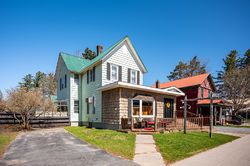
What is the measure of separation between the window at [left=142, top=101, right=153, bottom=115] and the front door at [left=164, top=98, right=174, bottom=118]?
2547mm

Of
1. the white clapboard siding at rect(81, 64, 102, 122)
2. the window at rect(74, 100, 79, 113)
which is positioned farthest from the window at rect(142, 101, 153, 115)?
the window at rect(74, 100, 79, 113)

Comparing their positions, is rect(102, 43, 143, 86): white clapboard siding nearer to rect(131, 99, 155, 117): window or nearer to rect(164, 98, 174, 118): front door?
rect(131, 99, 155, 117): window

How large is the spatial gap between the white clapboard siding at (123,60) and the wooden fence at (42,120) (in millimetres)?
6833

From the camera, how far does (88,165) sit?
205 inches

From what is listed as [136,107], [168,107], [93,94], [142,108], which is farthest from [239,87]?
[93,94]

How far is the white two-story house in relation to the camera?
1392 cm

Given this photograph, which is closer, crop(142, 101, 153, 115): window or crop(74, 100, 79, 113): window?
crop(142, 101, 153, 115): window

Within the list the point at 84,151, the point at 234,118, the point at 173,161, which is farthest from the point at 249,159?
the point at 234,118

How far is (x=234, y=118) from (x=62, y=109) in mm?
29826

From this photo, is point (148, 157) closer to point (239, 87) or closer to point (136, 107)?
point (136, 107)

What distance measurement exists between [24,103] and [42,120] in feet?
11.7

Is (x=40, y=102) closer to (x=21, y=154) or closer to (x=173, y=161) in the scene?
(x=21, y=154)

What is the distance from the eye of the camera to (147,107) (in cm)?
1539

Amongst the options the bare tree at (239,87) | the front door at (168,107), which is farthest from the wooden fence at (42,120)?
the bare tree at (239,87)
